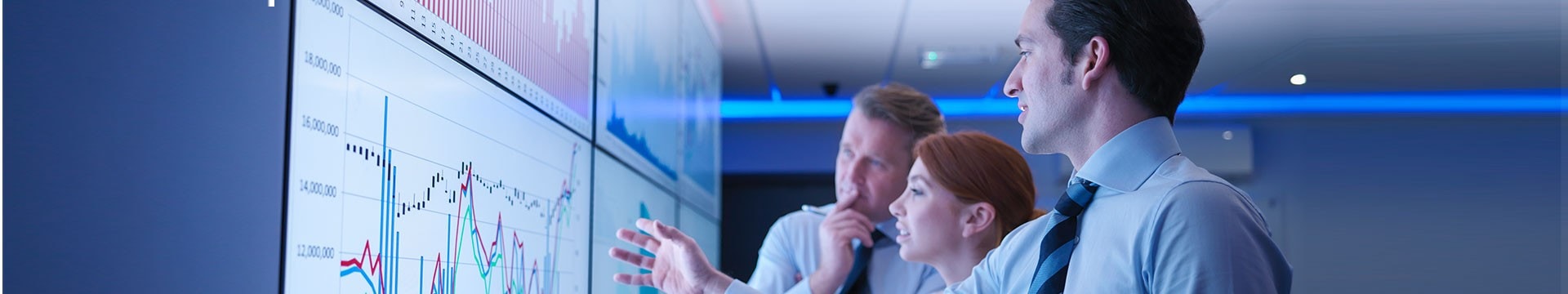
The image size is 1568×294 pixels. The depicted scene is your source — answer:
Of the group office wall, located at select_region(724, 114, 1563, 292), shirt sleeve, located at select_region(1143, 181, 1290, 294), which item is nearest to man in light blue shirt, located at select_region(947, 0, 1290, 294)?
shirt sleeve, located at select_region(1143, 181, 1290, 294)

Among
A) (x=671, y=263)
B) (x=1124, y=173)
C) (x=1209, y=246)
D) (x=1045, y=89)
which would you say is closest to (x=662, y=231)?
(x=671, y=263)

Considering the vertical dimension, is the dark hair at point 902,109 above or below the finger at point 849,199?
above

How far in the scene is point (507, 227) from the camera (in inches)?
68.2

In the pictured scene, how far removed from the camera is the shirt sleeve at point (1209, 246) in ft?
3.71

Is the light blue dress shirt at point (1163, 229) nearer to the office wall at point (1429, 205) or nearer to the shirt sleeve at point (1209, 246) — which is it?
the shirt sleeve at point (1209, 246)

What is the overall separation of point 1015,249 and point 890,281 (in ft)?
3.34

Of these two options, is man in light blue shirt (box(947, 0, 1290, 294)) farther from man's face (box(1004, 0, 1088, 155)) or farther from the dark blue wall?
the dark blue wall

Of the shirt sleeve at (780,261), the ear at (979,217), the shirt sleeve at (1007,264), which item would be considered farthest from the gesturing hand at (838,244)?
the shirt sleeve at (1007,264)

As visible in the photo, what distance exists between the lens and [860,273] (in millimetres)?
2477

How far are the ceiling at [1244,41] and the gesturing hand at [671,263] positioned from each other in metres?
2.14

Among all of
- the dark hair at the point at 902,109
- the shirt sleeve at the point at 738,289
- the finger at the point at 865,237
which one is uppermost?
the dark hair at the point at 902,109

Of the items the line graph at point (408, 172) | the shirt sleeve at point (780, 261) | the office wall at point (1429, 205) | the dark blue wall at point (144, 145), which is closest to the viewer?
the dark blue wall at point (144, 145)

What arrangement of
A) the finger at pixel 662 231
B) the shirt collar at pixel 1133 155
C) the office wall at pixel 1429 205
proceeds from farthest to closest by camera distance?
the office wall at pixel 1429 205 → the finger at pixel 662 231 → the shirt collar at pixel 1133 155

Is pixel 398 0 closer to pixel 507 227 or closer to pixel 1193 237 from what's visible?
pixel 507 227
